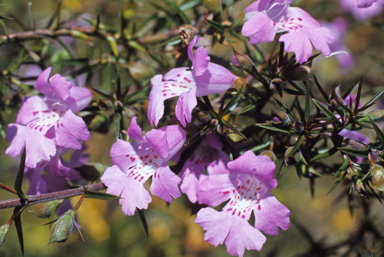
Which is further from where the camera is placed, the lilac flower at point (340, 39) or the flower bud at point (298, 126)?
the lilac flower at point (340, 39)

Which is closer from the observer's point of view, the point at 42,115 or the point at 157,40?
the point at 42,115

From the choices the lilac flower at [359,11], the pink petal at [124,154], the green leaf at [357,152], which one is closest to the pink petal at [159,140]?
the pink petal at [124,154]

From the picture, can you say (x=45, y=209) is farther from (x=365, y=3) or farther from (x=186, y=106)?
(x=365, y=3)

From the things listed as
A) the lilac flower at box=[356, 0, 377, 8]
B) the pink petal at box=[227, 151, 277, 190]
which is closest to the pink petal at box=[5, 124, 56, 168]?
the pink petal at box=[227, 151, 277, 190]

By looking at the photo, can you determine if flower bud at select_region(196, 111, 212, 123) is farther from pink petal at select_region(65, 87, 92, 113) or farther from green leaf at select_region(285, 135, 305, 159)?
pink petal at select_region(65, 87, 92, 113)

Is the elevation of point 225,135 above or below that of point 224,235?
above

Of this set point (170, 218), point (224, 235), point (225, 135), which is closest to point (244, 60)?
point (225, 135)

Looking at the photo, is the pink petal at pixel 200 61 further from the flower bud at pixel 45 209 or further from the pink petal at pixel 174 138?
the flower bud at pixel 45 209

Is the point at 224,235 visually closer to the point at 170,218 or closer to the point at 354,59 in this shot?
the point at 170,218
